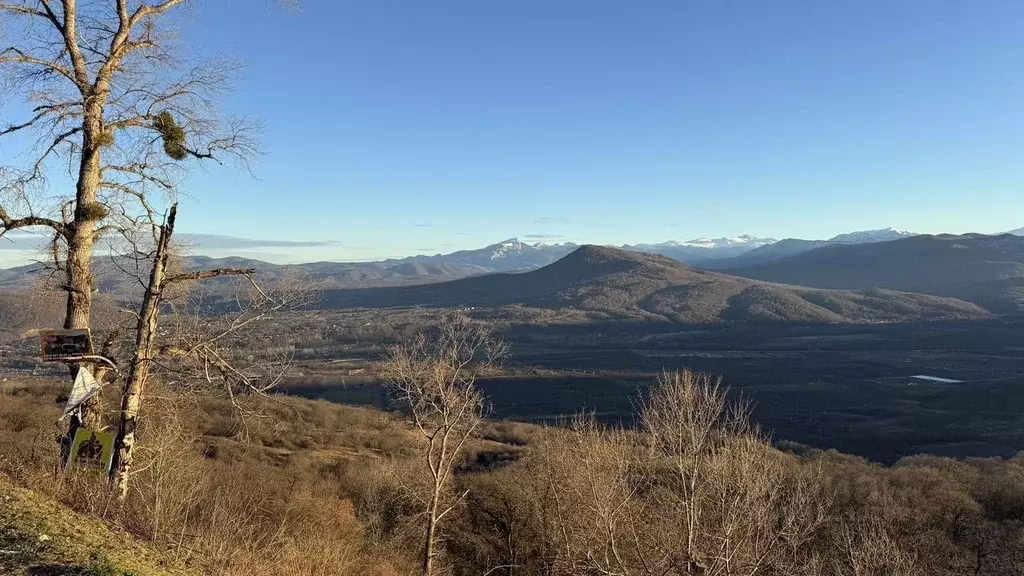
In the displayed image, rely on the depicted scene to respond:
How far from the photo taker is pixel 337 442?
154 ft

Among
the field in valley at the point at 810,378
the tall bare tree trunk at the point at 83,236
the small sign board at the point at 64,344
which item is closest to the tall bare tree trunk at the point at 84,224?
the tall bare tree trunk at the point at 83,236

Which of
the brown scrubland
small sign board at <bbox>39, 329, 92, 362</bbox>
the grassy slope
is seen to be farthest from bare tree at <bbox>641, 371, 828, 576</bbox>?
small sign board at <bbox>39, 329, 92, 362</bbox>

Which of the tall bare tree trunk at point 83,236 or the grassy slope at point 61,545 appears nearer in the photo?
the grassy slope at point 61,545

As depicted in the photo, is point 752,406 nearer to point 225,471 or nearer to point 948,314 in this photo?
point 225,471

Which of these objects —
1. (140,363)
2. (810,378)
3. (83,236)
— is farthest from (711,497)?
(810,378)

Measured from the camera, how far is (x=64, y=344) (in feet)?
20.7

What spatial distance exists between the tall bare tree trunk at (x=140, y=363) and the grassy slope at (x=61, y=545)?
2.77 feet

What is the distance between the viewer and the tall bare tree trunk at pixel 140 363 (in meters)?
6.54

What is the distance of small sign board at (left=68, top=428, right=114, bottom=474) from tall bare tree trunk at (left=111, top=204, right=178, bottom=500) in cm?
15

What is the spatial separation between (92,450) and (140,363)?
3.26ft

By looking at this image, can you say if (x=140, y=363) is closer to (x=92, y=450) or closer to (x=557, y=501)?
(x=92, y=450)

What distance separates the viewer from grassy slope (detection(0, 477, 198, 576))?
442 centimetres

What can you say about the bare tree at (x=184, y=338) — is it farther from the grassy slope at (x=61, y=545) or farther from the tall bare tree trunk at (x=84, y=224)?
the grassy slope at (x=61, y=545)

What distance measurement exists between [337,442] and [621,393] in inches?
2588
